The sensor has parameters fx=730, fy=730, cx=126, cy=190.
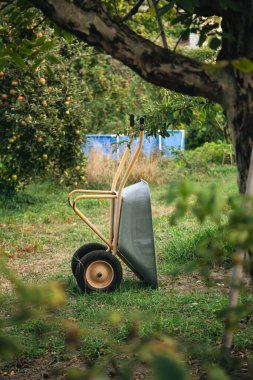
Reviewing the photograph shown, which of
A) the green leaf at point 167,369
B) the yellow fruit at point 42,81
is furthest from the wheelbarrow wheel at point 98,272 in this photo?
the green leaf at point 167,369

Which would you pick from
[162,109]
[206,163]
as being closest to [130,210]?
[162,109]

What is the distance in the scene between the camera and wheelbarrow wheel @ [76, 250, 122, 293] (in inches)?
229

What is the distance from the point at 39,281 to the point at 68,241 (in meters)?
2.15

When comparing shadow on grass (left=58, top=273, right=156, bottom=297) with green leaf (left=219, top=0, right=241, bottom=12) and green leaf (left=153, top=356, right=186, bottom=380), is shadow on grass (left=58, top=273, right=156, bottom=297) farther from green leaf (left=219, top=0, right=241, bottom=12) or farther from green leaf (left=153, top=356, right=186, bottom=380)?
green leaf (left=153, top=356, right=186, bottom=380)

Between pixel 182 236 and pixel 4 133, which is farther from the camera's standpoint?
pixel 4 133

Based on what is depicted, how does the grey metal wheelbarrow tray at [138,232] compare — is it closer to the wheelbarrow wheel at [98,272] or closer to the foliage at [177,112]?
the wheelbarrow wheel at [98,272]

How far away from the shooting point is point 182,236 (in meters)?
8.19

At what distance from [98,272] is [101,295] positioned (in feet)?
0.65

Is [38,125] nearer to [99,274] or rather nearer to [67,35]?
[99,274]

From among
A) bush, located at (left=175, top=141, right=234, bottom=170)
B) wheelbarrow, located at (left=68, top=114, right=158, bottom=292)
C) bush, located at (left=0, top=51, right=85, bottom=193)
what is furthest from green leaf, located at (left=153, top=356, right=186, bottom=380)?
bush, located at (left=175, top=141, right=234, bottom=170)

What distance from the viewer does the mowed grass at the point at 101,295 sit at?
426 centimetres

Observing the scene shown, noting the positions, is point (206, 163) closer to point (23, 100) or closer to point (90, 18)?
point (23, 100)

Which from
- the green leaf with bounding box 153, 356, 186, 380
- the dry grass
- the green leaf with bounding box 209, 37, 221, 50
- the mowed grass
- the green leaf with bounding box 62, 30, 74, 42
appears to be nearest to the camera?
the green leaf with bounding box 153, 356, 186, 380

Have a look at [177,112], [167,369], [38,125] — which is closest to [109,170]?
[38,125]
